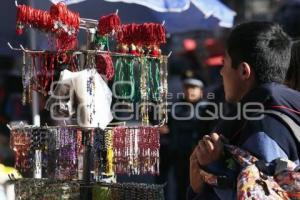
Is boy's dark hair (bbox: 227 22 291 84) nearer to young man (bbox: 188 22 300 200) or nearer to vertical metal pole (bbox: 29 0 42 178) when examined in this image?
young man (bbox: 188 22 300 200)

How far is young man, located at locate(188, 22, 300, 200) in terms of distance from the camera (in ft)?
6.84

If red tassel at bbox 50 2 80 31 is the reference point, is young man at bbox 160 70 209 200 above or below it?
below

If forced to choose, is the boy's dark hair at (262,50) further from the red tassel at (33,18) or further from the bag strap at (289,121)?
the red tassel at (33,18)

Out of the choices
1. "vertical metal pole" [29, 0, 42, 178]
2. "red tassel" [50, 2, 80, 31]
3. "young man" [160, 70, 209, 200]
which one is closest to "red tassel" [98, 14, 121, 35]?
"red tassel" [50, 2, 80, 31]

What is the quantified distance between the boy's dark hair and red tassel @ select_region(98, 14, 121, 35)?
1.02 m

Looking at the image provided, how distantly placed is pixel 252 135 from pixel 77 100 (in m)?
1.25

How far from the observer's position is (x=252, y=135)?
2.09 m

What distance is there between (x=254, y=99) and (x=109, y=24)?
47.0 inches

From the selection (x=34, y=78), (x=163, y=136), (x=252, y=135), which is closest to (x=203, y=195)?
(x=252, y=135)

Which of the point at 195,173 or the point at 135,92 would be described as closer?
the point at 195,173

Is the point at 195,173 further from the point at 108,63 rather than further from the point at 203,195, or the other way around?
the point at 108,63

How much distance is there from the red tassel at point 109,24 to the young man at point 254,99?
0.98m

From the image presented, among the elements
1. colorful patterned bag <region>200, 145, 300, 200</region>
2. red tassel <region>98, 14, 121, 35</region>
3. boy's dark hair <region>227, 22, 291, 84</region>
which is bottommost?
colorful patterned bag <region>200, 145, 300, 200</region>

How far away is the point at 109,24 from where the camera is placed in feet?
10.4
